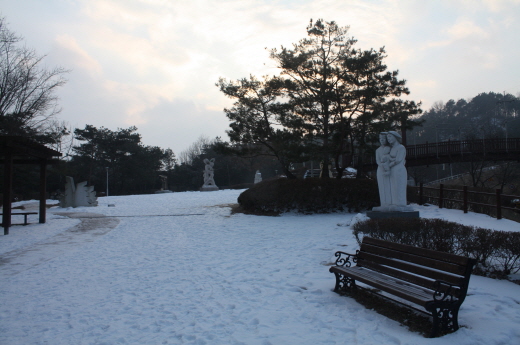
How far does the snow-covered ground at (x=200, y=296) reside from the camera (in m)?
4.06

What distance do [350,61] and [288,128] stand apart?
4089mm

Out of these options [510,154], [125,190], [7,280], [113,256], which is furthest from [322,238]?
[125,190]

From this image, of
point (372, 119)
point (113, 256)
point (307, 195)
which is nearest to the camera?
point (113, 256)

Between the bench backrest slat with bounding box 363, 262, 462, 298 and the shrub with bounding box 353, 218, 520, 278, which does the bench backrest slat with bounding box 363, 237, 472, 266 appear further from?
the shrub with bounding box 353, 218, 520, 278

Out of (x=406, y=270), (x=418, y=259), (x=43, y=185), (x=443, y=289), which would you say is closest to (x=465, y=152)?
(x=418, y=259)

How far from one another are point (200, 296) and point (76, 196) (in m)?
19.4

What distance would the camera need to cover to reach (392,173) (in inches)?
468

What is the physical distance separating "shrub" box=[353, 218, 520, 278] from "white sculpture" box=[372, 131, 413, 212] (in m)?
4.19

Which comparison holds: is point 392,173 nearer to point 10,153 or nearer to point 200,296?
point 200,296

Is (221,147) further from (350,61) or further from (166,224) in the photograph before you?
(350,61)

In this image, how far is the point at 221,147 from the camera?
1891cm

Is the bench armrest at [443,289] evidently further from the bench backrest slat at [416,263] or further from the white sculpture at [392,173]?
the white sculpture at [392,173]

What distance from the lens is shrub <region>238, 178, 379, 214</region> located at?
15562 millimetres

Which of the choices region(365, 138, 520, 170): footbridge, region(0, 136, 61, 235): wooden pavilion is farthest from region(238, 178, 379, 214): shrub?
region(365, 138, 520, 170): footbridge
